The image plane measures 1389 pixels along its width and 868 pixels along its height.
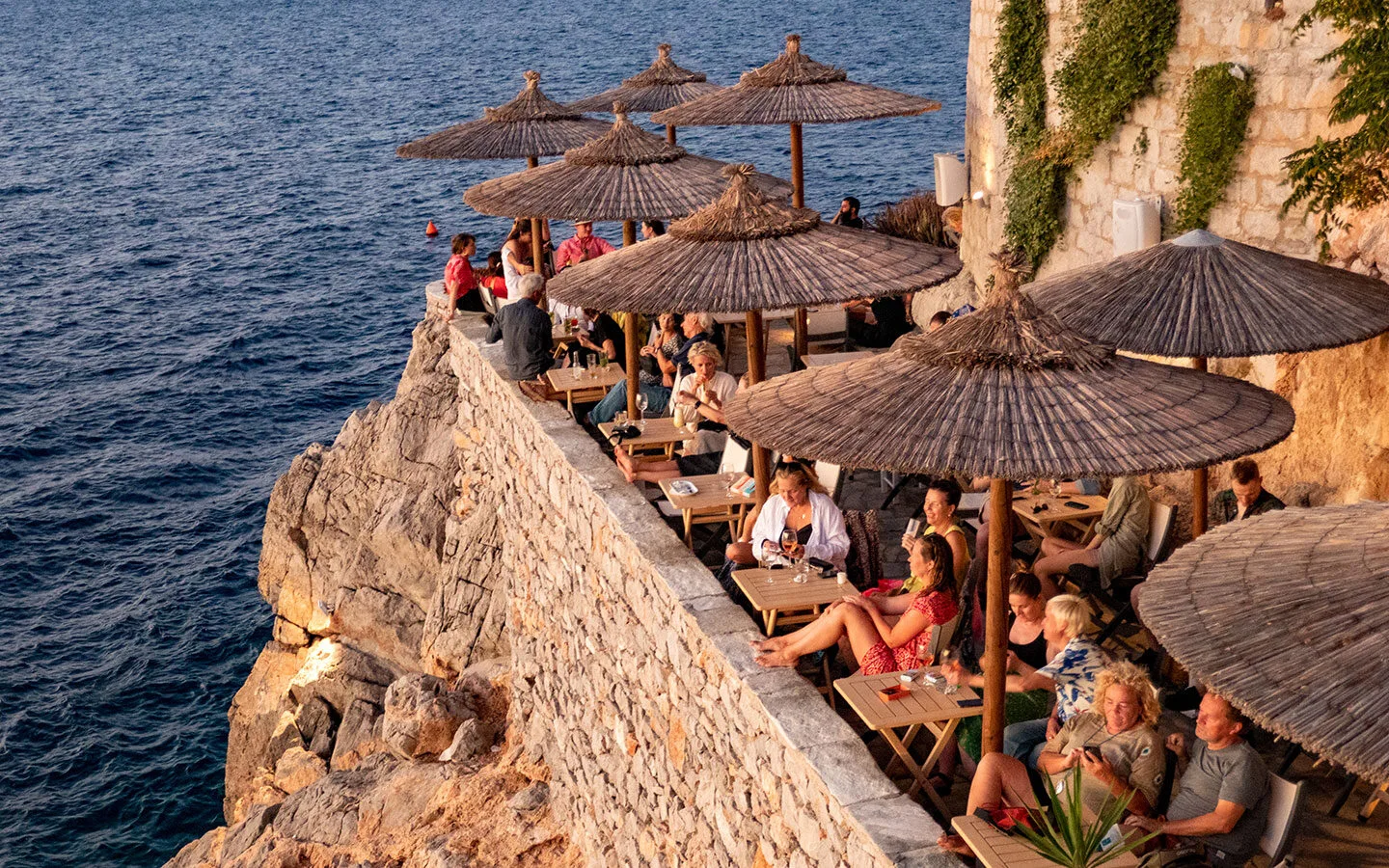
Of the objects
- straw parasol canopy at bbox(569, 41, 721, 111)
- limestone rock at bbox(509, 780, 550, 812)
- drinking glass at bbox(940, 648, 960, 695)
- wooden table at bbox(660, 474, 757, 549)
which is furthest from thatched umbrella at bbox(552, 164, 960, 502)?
straw parasol canopy at bbox(569, 41, 721, 111)

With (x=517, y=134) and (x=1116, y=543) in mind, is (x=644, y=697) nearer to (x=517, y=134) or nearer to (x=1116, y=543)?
(x=1116, y=543)

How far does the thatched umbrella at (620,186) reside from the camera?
12.3m

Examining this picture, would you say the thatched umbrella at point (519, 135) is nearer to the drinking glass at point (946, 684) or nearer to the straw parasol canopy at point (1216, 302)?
the straw parasol canopy at point (1216, 302)

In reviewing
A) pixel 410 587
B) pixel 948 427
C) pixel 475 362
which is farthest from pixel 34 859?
pixel 948 427

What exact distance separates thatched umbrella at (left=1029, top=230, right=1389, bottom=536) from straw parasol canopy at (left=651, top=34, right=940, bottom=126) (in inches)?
223

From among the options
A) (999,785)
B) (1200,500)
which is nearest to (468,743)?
(1200,500)

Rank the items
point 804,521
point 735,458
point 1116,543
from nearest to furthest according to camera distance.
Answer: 1. point 804,521
2. point 1116,543
3. point 735,458

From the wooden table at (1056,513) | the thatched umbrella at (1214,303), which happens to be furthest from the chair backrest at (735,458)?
the thatched umbrella at (1214,303)

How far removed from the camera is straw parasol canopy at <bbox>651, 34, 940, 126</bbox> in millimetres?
14406

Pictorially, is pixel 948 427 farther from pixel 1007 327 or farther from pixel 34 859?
pixel 34 859

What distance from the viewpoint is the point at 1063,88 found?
13.3 meters

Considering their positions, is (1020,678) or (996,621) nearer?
(996,621)

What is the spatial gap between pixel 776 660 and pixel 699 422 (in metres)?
3.68

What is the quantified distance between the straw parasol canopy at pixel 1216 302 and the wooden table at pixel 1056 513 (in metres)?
1.77
